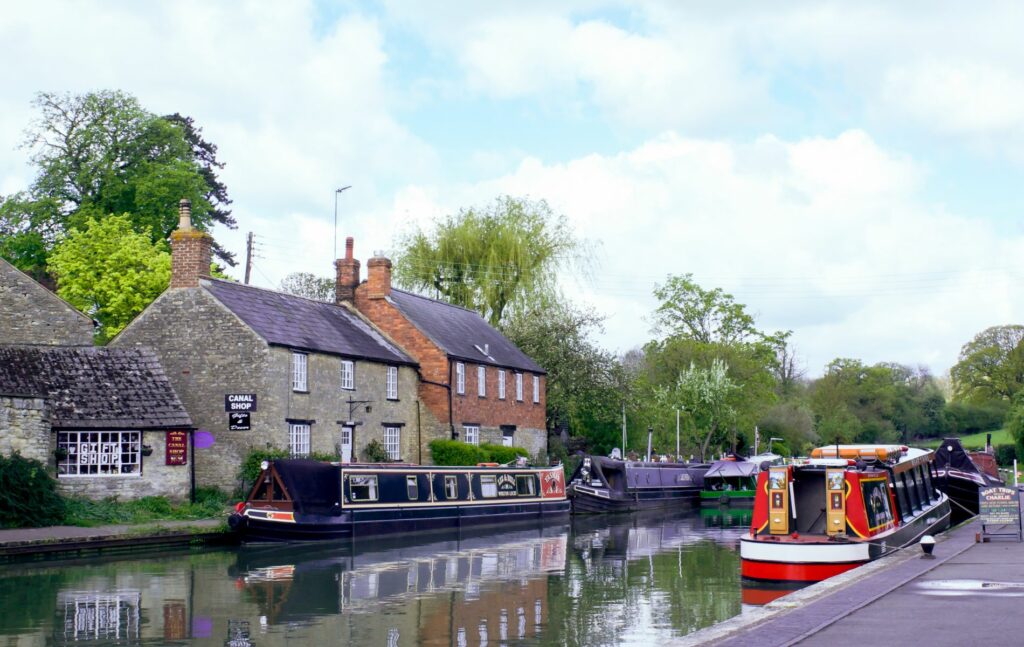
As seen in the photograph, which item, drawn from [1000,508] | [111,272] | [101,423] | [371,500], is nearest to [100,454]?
[101,423]

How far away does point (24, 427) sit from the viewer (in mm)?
26781

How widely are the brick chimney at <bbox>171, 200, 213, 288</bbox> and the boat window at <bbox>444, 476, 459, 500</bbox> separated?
954 centimetres

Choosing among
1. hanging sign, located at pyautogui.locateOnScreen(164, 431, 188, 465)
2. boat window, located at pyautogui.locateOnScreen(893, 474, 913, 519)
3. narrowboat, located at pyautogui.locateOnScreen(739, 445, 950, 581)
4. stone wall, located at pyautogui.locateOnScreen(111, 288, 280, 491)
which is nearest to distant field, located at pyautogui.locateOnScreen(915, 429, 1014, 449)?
boat window, located at pyautogui.locateOnScreen(893, 474, 913, 519)

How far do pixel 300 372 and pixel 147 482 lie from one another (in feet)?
19.7

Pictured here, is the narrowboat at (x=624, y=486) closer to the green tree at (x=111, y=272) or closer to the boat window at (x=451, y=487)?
the boat window at (x=451, y=487)

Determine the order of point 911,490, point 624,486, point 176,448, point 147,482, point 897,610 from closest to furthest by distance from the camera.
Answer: point 897,610 < point 911,490 < point 147,482 < point 176,448 < point 624,486

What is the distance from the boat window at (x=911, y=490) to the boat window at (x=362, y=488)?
13.6m

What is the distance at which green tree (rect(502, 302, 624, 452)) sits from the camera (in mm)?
51562

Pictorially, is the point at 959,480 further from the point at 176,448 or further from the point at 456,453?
the point at 176,448

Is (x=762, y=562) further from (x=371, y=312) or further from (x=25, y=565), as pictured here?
(x=371, y=312)

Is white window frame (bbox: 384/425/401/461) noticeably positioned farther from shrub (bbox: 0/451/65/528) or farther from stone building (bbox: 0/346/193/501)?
shrub (bbox: 0/451/65/528)

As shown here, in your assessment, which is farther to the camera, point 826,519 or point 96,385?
point 96,385

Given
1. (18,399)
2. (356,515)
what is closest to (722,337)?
(356,515)

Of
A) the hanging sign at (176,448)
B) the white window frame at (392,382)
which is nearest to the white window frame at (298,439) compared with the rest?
the hanging sign at (176,448)
